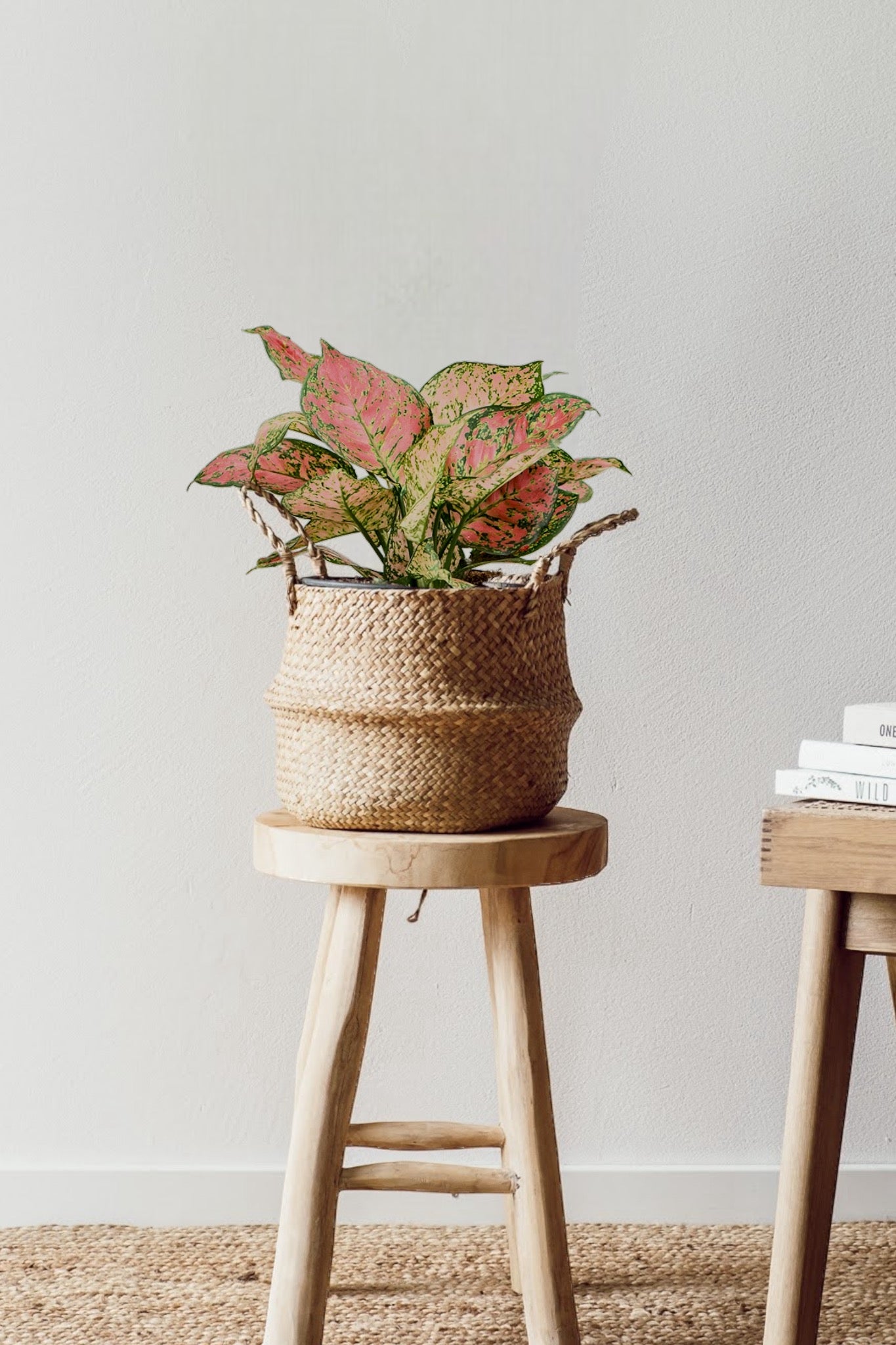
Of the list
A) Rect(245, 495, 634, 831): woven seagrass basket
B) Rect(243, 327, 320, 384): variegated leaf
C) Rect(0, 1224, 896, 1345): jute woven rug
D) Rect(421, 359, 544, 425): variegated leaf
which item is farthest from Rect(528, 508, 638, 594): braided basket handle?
Rect(0, 1224, 896, 1345): jute woven rug

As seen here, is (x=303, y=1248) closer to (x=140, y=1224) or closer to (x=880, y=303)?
(x=140, y=1224)

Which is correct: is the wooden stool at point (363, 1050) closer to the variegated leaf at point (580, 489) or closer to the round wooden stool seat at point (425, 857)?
the round wooden stool seat at point (425, 857)

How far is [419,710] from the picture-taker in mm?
948

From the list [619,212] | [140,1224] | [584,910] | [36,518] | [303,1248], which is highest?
[619,212]

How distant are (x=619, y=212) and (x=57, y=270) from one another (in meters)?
0.55

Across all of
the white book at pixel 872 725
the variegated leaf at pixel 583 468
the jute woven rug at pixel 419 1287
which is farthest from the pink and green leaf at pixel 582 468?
the jute woven rug at pixel 419 1287

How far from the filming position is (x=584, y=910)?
4.41 feet

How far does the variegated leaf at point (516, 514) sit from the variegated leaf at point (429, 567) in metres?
0.04

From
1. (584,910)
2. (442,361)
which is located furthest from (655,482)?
(584,910)

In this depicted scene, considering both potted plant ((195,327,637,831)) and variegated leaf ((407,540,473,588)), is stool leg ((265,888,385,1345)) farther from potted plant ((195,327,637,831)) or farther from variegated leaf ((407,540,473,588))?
variegated leaf ((407,540,473,588))

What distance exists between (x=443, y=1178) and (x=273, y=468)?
1.78 feet

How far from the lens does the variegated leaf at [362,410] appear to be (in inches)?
37.1

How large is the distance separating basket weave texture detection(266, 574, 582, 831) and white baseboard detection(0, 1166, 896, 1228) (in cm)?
55

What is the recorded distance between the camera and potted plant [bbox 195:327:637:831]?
948 mm
